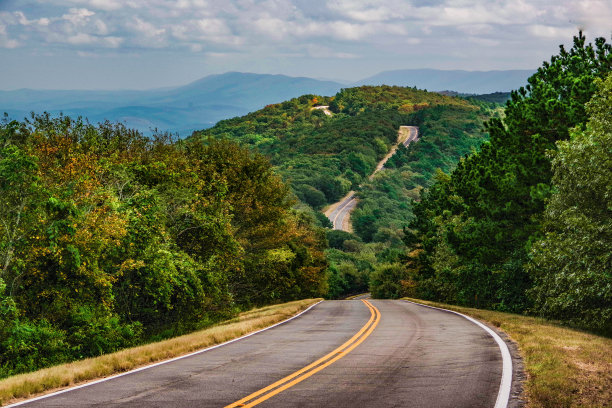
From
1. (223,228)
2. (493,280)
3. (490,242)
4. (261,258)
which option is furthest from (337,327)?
(261,258)

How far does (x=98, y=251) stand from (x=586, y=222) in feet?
51.7

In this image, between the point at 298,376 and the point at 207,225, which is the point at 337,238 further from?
the point at 298,376

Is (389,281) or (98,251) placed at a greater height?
(98,251)

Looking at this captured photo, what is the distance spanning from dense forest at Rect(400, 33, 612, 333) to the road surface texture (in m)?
5.93

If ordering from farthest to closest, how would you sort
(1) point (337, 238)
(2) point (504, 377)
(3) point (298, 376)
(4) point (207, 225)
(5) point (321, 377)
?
(1) point (337, 238)
(4) point (207, 225)
(3) point (298, 376)
(5) point (321, 377)
(2) point (504, 377)

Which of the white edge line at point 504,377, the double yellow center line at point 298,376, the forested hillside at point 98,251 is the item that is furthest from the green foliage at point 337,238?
the white edge line at point 504,377

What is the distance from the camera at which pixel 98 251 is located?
19.0 m

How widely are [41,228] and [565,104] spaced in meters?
20.2

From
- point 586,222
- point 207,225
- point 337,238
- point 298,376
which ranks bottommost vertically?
point 337,238

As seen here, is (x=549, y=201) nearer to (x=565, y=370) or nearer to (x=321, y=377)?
(x=565, y=370)

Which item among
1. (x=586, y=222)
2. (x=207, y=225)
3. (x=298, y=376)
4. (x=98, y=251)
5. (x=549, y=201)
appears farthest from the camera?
(x=207, y=225)

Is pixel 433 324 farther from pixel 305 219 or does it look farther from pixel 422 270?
pixel 305 219

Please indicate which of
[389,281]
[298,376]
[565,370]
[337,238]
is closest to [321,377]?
[298,376]

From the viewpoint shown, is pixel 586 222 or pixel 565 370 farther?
pixel 586 222
